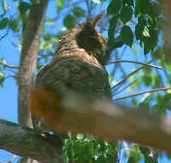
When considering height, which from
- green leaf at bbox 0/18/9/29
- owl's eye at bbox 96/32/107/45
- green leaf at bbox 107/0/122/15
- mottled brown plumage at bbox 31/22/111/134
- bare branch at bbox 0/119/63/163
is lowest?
bare branch at bbox 0/119/63/163

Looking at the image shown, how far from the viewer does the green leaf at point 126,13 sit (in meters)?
2.94

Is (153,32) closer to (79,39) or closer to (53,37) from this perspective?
(79,39)

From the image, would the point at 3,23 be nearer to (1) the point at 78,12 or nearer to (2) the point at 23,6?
(2) the point at 23,6

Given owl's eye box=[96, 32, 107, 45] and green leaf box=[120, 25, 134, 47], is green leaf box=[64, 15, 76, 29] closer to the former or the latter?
owl's eye box=[96, 32, 107, 45]

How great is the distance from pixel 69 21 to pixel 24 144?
281 cm

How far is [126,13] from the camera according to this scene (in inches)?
117

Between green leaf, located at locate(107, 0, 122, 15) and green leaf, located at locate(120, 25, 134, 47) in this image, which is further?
green leaf, located at locate(120, 25, 134, 47)

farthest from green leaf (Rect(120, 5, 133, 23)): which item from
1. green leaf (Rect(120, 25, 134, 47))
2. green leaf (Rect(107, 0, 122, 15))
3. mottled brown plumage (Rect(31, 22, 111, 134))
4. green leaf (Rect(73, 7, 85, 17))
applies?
green leaf (Rect(73, 7, 85, 17))

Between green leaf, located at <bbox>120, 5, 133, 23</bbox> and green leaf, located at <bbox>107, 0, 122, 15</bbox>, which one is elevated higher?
green leaf, located at <bbox>107, 0, 122, 15</bbox>

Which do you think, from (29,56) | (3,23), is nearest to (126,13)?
(29,56)

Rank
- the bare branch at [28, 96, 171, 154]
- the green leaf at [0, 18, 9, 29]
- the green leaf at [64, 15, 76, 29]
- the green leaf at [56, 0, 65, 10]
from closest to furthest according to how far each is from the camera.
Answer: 1. the bare branch at [28, 96, 171, 154]
2. the green leaf at [0, 18, 9, 29]
3. the green leaf at [64, 15, 76, 29]
4. the green leaf at [56, 0, 65, 10]

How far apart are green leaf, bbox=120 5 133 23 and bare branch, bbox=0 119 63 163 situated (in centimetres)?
87

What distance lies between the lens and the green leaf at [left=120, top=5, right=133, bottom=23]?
294cm

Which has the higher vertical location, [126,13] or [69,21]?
[126,13]
